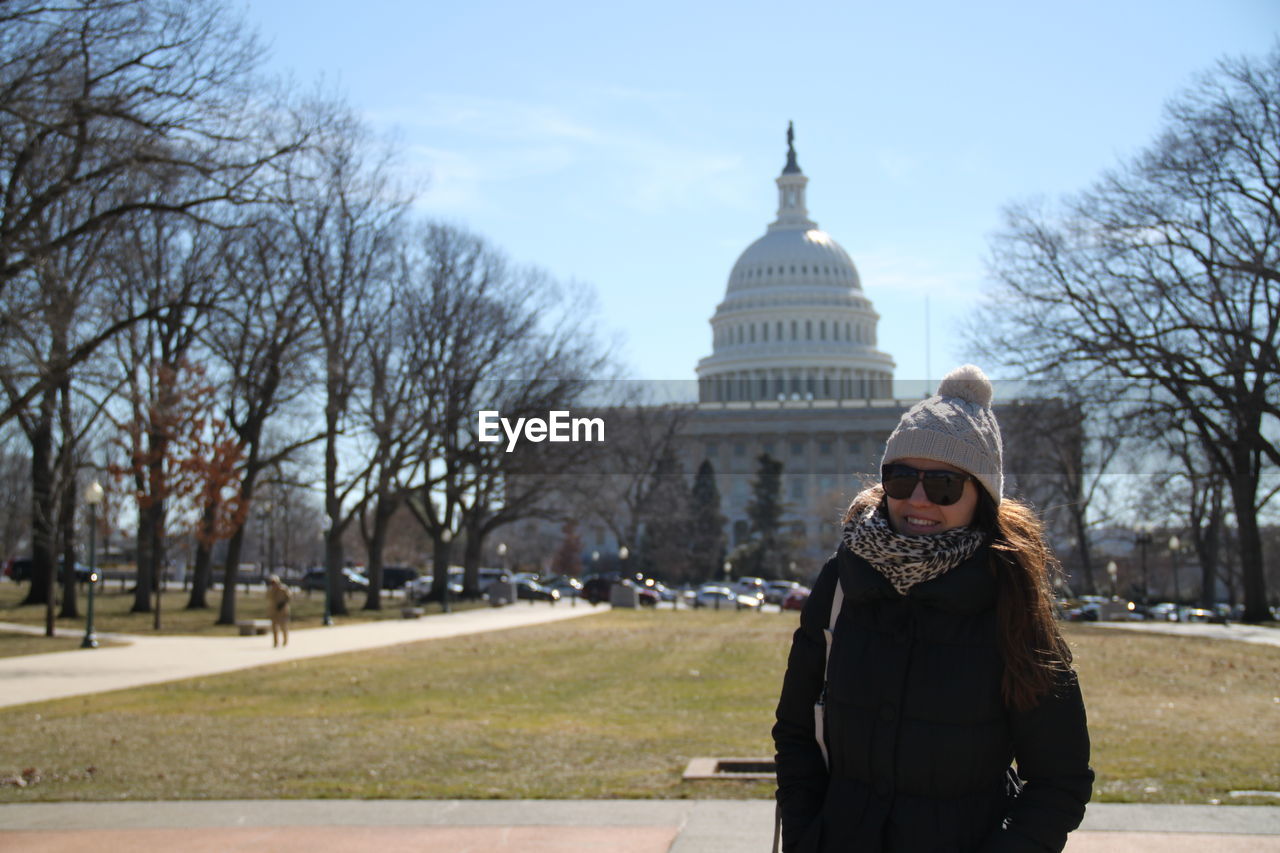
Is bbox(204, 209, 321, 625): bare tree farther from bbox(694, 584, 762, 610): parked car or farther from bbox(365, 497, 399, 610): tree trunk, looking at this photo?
bbox(694, 584, 762, 610): parked car

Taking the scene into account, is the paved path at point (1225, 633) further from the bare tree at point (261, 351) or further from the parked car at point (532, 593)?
the parked car at point (532, 593)

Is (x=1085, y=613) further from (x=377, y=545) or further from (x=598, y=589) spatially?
(x=377, y=545)

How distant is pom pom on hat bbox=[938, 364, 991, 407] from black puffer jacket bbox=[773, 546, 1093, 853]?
0.46 meters

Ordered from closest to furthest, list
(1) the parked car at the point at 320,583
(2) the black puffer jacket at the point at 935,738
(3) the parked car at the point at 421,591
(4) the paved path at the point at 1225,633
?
(2) the black puffer jacket at the point at 935,738
(4) the paved path at the point at 1225,633
(3) the parked car at the point at 421,591
(1) the parked car at the point at 320,583

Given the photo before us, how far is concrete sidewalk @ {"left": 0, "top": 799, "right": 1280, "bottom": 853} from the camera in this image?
7406 mm

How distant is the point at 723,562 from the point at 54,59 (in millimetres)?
55732

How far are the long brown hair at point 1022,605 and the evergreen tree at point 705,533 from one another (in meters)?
56.2

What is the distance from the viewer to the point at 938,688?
3.36m

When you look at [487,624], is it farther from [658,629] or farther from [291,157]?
[291,157]

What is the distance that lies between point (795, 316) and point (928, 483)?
12898cm

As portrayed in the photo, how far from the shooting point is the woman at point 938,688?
11.0 ft

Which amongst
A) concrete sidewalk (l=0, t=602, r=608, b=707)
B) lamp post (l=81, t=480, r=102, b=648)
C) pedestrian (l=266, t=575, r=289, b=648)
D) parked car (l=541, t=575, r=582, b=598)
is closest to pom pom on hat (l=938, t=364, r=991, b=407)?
concrete sidewalk (l=0, t=602, r=608, b=707)

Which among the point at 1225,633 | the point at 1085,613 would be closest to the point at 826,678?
the point at 1225,633

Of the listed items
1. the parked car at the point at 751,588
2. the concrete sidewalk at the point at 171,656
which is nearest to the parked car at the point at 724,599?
the parked car at the point at 751,588
